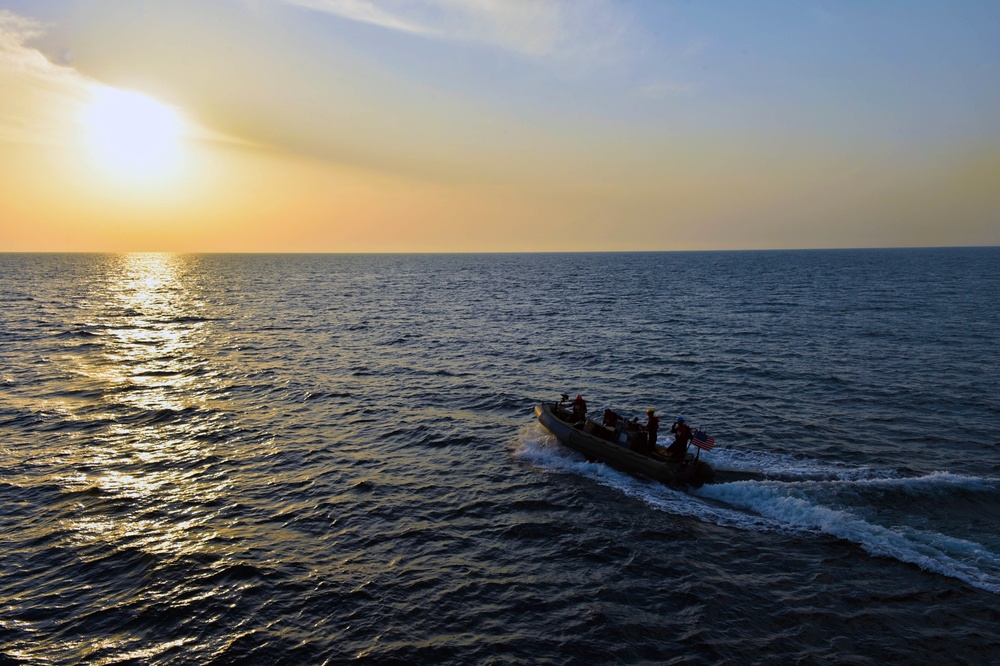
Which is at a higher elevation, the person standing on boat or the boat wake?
the person standing on boat

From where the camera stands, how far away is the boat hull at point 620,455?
19000 millimetres

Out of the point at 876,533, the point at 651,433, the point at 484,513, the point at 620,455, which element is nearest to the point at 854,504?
the point at 876,533

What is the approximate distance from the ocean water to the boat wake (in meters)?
0.10

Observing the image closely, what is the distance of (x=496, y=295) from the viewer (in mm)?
89750

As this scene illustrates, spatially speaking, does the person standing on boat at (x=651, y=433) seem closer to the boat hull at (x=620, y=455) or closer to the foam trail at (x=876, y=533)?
the boat hull at (x=620, y=455)

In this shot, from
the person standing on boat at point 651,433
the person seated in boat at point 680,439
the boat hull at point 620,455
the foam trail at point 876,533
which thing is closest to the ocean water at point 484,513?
the foam trail at point 876,533

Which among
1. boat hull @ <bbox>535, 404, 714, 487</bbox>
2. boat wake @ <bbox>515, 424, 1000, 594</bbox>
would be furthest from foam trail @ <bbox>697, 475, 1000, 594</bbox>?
boat hull @ <bbox>535, 404, 714, 487</bbox>

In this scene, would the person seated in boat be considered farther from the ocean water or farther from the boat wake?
the ocean water

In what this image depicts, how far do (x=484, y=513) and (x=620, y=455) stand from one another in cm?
592

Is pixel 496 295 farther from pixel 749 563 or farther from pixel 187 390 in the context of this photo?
pixel 749 563

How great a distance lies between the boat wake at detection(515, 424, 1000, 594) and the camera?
14680 mm

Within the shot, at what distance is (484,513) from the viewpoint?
17.5 meters

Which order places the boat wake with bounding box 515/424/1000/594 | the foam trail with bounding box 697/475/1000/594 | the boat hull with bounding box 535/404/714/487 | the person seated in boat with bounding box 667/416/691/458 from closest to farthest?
the foam trail with bounding box 697/475/1000/594, the boat wake with bounding box 515/424/1000/594, the boat hull with bounding box 535/404/714/487, the person seated in boat with bounding box 667/416/691/458

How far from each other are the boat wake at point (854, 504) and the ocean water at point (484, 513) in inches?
3.8
